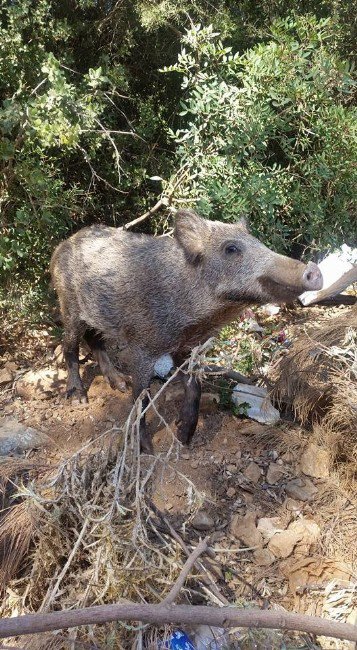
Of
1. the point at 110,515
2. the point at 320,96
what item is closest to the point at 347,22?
the point at 320,96

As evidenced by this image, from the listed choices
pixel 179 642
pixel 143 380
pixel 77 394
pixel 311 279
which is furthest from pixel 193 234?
pixel 179 642

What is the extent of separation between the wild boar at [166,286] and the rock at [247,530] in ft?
2.60

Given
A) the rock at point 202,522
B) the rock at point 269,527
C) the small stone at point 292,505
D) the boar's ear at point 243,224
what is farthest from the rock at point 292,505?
the boar's ear at point 243,224

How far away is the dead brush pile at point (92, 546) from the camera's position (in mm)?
2656

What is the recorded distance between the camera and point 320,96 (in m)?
5.07

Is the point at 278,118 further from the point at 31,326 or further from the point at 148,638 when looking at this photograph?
the point at 148,638

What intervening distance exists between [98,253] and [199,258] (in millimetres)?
1061

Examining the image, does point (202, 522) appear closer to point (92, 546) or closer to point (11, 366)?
point (92, 546)

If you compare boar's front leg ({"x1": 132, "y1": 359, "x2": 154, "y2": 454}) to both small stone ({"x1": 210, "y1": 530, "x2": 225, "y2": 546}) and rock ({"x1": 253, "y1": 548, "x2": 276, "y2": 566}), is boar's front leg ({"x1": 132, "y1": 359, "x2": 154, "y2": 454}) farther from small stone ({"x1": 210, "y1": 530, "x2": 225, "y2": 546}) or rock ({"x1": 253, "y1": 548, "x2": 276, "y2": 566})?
rock ({"x1": 253, "y1": 548, "x2": 276, "y2": 566})

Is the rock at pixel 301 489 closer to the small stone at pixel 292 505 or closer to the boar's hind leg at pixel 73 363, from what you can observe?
the small stone at pixel 292 505

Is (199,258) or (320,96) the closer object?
(199,258)

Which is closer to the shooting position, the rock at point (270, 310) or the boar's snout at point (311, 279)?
the boar's snout at point (311, 279)

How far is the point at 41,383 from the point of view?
537 centimetres

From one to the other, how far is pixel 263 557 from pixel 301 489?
603mm
